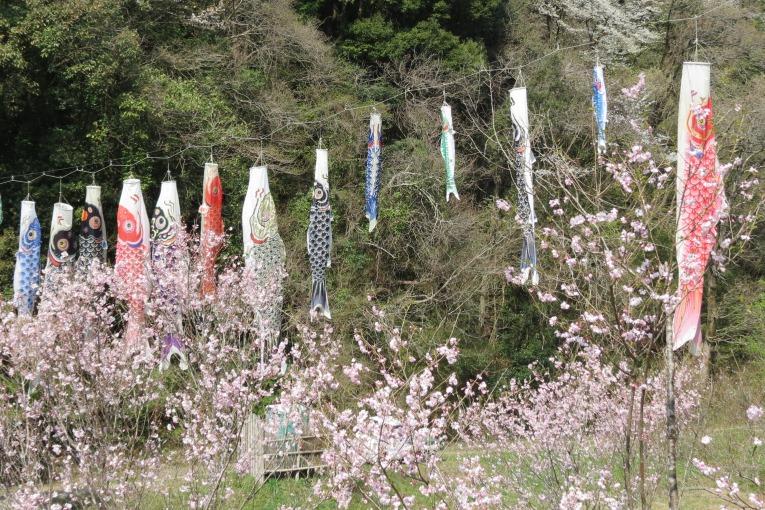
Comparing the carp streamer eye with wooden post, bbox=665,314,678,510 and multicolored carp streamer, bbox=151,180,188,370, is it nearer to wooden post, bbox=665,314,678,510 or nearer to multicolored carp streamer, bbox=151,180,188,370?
multicolored carp streamer, bbox=151,180,188,370

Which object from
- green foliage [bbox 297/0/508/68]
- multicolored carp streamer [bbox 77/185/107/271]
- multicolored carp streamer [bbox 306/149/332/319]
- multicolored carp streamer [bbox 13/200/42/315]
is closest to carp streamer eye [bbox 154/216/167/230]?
multicolored carp streamer [bbox 77/185/107/271]

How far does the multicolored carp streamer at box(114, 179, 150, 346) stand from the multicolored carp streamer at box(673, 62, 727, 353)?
4.98 meters

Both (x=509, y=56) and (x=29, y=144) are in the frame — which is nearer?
(x=29, y=144)

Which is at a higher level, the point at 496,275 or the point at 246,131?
the point at 246,131

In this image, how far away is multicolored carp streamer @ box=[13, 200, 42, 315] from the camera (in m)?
8.11

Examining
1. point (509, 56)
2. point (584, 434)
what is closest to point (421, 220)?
point (509, 56)

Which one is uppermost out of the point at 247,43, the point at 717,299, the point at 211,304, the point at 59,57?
the point at 247,43

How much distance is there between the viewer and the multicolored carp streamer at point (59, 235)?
825 cm

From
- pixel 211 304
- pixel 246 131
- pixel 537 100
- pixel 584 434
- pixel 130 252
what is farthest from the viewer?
pixel 537 100

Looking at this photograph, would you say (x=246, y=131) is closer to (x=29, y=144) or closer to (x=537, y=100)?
(x=29, y=144)

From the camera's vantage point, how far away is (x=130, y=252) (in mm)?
7945

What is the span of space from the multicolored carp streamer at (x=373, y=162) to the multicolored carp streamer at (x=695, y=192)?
141 inches

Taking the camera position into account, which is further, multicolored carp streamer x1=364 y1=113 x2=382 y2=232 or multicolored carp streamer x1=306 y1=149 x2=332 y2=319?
multicolored carp streamer x1=364 y1=113 x2=382 y2=232

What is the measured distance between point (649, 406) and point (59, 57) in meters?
8.07
